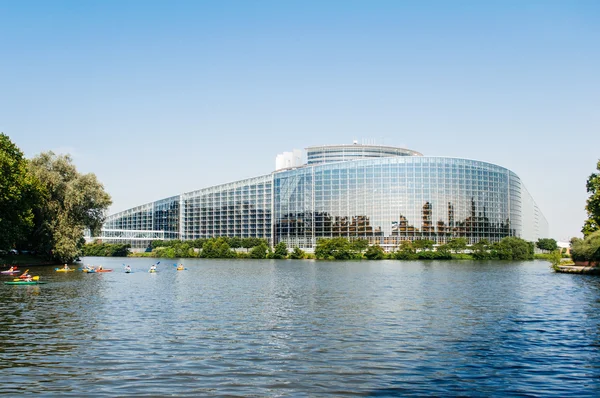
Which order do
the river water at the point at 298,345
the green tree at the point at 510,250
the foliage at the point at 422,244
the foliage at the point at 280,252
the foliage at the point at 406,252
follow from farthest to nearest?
the foliage at the point at 280,252 → the foliage at the point at 422,244 → the green tree at the point at 510,250 → the foliage at the point at 406,252 → the river water at the point at 298,345

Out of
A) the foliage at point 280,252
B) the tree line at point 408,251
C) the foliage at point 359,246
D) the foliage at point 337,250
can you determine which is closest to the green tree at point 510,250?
the tree line at point 408,251

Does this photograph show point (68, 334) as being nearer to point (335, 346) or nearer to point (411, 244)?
point (335, 346)

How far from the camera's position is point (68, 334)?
1243 inches

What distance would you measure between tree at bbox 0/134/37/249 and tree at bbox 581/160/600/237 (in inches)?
3429

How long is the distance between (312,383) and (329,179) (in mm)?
166574

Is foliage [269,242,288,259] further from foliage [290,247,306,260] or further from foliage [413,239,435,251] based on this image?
foliage [413,239,435,251]

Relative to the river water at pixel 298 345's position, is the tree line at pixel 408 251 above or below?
above

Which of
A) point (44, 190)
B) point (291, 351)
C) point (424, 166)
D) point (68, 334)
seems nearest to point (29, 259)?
point (44, 190)

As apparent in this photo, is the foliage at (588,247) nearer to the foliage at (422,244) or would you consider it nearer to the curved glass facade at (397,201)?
the foliage at (422,244)

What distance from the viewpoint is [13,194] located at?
78.0m

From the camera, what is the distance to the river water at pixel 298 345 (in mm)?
21391

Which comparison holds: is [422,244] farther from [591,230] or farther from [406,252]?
[591,230]

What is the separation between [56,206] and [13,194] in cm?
2355

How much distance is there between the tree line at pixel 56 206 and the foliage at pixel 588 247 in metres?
83.5
